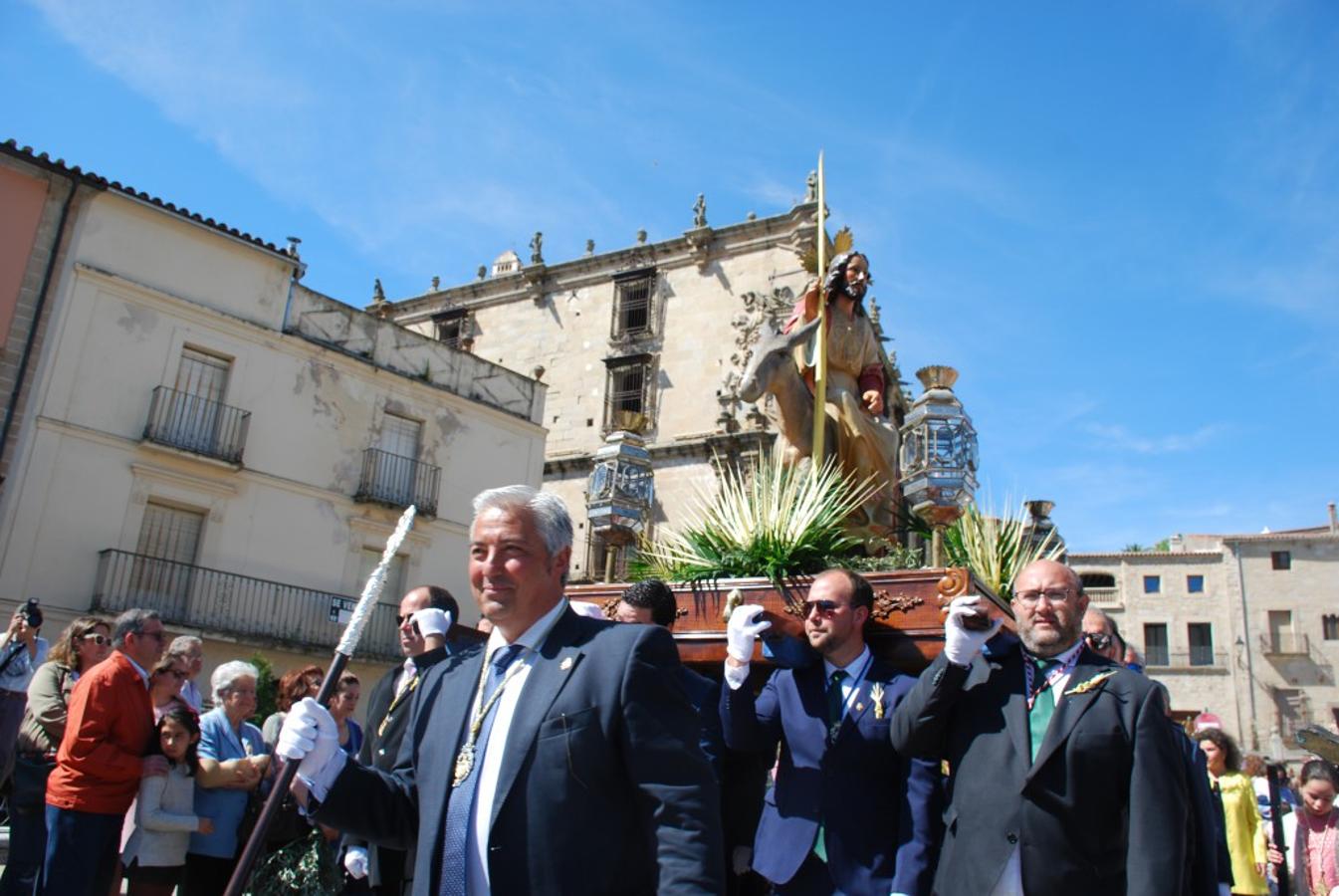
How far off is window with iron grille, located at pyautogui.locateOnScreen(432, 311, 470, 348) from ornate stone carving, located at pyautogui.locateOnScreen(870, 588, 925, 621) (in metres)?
31.2

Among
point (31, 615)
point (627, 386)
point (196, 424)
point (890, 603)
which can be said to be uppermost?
point (627, 386)

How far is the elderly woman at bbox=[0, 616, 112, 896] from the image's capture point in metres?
5.57

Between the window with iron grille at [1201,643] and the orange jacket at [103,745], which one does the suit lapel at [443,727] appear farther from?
the window with iron grille at [1201,643]

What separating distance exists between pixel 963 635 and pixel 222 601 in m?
18.5

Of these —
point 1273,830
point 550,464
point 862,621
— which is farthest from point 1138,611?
point 862,621

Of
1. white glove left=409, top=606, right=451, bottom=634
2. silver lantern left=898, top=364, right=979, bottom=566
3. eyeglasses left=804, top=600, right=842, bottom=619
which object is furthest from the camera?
silver lantern left=898, top=364, right=979, bottom=566

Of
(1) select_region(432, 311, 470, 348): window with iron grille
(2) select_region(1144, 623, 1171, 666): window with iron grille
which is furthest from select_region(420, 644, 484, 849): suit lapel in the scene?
(2) select_region(1144, 623, 1171, 666): window with iron grille

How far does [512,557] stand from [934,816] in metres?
1.87

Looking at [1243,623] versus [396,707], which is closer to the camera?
[396,707]

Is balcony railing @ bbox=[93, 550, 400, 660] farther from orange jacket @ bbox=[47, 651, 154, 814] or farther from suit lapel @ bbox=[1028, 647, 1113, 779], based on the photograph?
suit lapel @ bbox=[1028, 647, 1113, 779]

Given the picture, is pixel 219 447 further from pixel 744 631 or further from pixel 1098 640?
pixel 744 631

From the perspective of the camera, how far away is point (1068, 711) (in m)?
3.38

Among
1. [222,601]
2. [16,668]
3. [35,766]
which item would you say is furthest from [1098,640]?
[222,601]

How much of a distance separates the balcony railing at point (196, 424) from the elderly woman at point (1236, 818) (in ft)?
56.7
